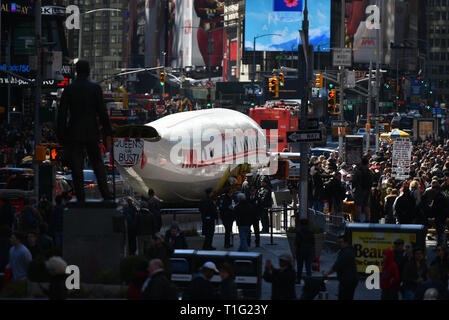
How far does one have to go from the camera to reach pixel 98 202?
53.9 feet

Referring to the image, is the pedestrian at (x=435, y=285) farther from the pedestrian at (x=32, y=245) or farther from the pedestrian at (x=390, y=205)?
the pedestrian at (x=390, y=205)

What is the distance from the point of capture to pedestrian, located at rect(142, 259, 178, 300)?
12664 millimetres

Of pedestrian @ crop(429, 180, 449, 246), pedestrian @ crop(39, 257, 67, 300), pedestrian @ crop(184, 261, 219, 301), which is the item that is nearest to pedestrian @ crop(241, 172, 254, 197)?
pedestrian @ crop(429, 180, 449, 246)

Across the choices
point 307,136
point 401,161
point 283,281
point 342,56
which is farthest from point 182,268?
point 342,56

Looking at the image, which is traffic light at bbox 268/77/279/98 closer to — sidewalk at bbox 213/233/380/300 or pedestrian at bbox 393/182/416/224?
sidewalk at bbox 213/233/380/300

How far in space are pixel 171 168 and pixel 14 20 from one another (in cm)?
4811

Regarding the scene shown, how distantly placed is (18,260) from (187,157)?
1751 cm

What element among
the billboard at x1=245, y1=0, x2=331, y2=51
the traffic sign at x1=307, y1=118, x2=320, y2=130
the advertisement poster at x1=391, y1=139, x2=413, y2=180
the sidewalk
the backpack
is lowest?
the sidewalk

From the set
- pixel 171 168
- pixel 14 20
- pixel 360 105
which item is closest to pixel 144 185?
pixel 171 168

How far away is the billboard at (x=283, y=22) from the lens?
5891 inches

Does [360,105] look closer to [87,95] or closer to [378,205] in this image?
Result: [378,205]

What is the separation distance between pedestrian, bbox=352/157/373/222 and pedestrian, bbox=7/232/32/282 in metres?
13.6

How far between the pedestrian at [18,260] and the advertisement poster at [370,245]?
767 centimetres

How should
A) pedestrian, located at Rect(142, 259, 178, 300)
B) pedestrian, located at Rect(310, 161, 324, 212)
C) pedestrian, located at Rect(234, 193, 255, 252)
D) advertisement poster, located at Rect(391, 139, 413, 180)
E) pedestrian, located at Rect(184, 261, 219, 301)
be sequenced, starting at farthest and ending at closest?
advertisement poster, located at Rect(391, 139, 413, 180) → pedestrian, located at Rect(310, 161, 324, 212) → pedestrian, located at Rect(234, 193, 255, 252) → pedestrian, located at Rect(184, 261, 219, 301) → pedestrian, located at Rect(142, 259, 178, 300)
